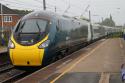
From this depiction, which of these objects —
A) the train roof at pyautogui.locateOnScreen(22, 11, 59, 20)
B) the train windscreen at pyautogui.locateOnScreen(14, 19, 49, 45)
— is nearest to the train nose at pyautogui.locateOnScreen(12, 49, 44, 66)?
the train windscreen at pyautogui.locateOnScreen(14, 19, 49, 45)

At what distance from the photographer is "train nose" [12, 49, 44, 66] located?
56.2 ft

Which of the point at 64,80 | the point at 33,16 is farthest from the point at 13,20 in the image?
the point at 64,80

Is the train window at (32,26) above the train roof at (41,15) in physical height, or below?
below

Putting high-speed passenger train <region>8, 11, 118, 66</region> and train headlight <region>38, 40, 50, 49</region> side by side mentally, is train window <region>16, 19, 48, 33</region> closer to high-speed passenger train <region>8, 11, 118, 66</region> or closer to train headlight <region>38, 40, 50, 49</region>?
high-speed passenger train <region>8, 11, 118, 66</region>

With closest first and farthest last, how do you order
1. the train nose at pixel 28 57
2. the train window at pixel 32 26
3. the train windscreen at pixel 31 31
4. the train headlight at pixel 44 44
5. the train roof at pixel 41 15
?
the train nose at pixel 28 57
the train headlight at pixel 44 44
the train windscreen at pixel 31 31
the train window at pixel 32 26
the train roof at pixel 41 15

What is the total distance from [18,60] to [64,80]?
4.67 meters

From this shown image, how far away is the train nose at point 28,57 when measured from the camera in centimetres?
1712

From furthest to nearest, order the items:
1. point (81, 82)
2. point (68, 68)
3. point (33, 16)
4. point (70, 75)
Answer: point (33, 16), point (68, 68), point (70, 75), point (81, 82)

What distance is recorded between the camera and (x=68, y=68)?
16.6 m

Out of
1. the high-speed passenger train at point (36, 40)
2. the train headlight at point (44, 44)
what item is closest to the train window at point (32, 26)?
the high-speed passenger train at point (36, 40)

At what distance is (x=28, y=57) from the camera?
17172mm

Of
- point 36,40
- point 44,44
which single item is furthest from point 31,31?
point 44,44

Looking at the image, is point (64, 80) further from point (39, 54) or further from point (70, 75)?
point (39, 54)

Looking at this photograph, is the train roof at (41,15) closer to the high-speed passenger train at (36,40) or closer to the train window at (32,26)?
the high-speed passenger train at (36,40)
